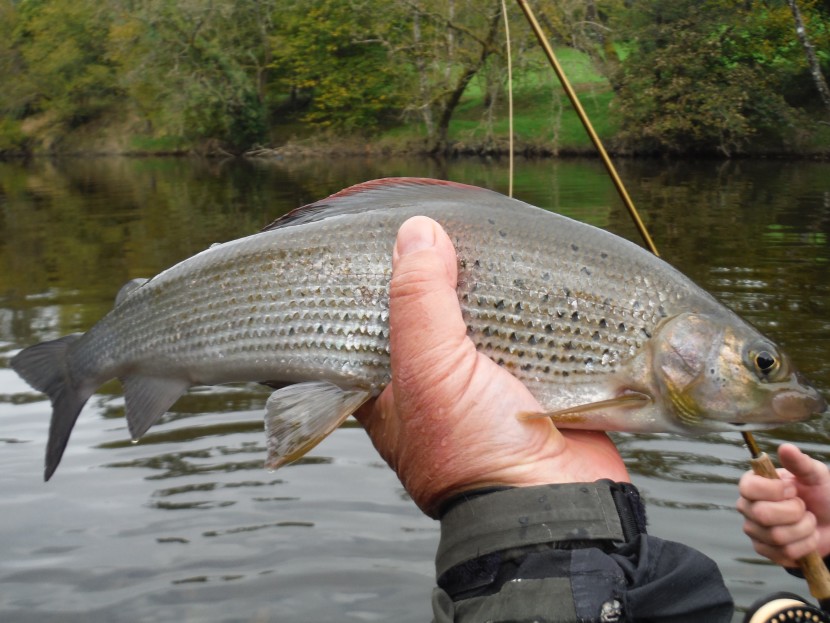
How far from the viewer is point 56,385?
3.20 meters

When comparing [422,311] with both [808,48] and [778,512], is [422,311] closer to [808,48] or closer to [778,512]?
[778,512]

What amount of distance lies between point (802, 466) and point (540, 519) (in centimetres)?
101

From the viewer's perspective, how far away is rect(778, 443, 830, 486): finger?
2.43m

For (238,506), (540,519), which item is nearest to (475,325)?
(540,519)

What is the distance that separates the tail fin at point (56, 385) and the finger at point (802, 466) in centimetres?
237

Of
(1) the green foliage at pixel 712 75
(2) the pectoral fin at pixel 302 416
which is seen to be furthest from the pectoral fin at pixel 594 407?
(1) the green foliage at pixel 712 75

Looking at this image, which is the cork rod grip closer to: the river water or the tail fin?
the river water

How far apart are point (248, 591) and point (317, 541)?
0.55 m

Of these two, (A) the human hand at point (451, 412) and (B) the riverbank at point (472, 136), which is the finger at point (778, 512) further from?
(B) the riverbank at point (472, 136)

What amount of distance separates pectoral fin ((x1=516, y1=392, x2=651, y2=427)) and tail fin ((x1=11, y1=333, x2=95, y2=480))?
177cm

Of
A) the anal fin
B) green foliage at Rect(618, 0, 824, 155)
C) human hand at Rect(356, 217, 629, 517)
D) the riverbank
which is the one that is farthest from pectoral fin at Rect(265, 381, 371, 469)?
green foliage at Rect(618, 0, 824, 155)

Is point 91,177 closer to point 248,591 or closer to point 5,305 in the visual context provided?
point 5,305

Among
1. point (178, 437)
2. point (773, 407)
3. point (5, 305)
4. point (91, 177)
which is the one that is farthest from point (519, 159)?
point (773, 407)

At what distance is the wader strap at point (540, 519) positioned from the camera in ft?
6.72
